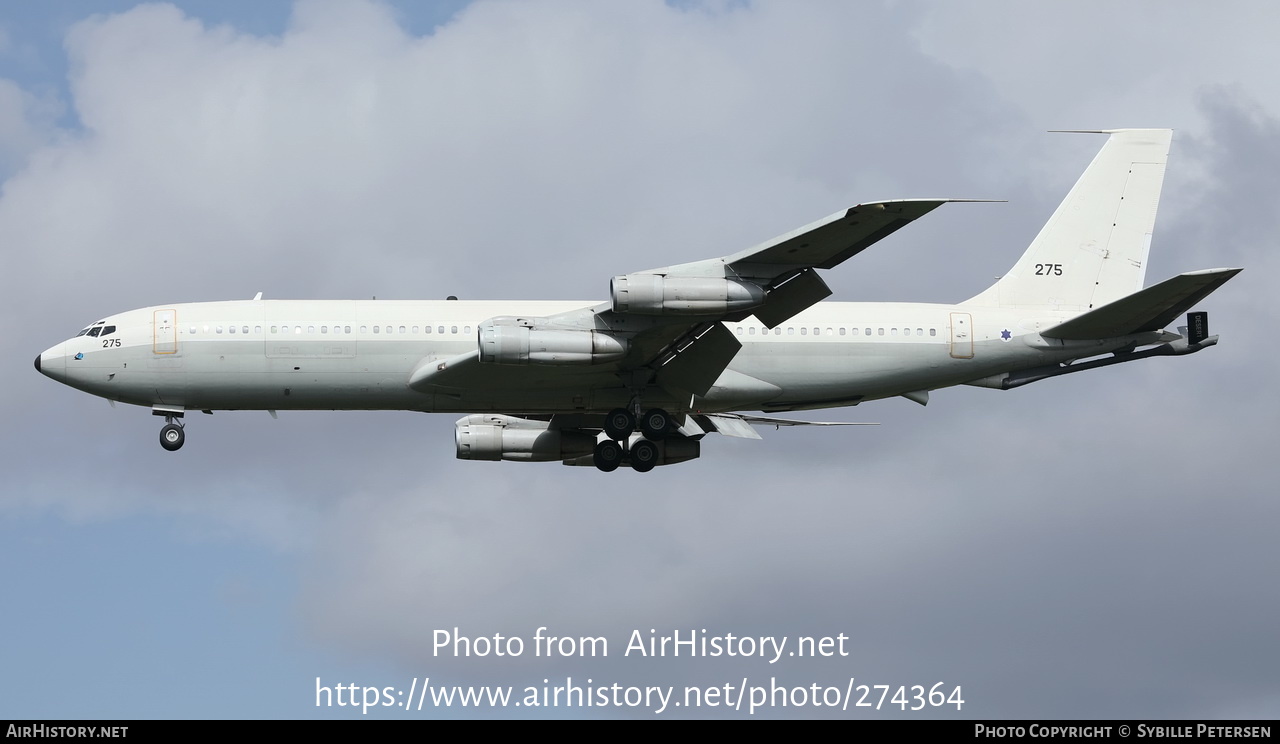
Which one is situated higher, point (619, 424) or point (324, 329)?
point (324, 329)

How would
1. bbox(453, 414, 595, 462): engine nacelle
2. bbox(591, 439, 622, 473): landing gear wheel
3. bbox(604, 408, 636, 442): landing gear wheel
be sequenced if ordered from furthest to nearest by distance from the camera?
bbox(453, 414, 595, 462): engine nacelle, bbox(591, 439, 622, 473): landing gear wheel, bbox(604, 408, 636, 442): landing gear wheel

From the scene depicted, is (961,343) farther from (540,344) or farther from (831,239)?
(540,344)

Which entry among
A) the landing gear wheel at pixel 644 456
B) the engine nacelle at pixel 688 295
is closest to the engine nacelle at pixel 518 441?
the landing gear wheel at pixel 644 456

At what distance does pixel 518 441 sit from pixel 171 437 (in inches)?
410

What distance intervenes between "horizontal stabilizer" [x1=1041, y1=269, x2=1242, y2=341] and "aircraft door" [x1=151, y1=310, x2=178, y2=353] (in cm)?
2392

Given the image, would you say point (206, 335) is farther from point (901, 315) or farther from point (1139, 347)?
point (1139, 347)

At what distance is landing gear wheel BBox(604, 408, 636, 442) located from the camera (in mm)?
45656

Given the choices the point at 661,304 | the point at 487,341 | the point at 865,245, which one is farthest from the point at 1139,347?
the point at 487,341

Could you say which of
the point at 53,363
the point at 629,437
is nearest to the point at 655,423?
the point at 629,437

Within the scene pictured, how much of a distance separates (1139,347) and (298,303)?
23.2 metres

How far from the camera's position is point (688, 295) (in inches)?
1590

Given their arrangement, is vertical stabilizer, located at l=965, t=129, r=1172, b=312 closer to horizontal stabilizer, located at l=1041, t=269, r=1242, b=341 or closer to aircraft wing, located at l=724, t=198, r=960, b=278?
horizontal stabilizer, located at l=1041, t=269, r=1242, b=341

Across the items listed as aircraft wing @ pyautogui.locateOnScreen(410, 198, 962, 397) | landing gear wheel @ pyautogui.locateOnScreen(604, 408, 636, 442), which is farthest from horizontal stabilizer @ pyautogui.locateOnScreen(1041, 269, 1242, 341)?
landing gear wheel @ pyautogui.locateOnScreen(604, 408, 636, 442)

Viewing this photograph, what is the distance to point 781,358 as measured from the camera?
4594cm
